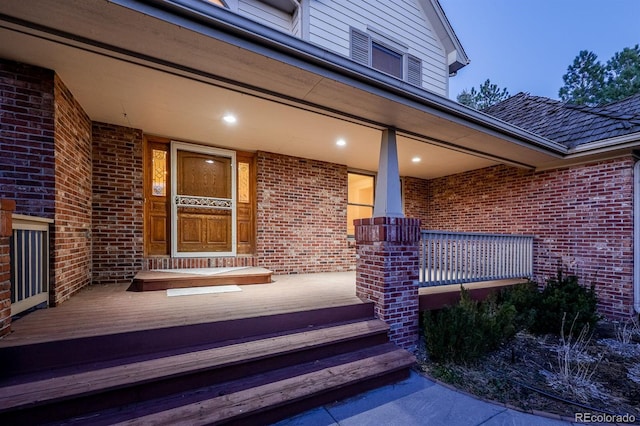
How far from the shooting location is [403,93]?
10.4ft

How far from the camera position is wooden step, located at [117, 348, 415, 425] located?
199cm

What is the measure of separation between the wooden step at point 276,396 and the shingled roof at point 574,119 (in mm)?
4841

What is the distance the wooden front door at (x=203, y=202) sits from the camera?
5.10 metres

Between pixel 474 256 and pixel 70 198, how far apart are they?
5.67m

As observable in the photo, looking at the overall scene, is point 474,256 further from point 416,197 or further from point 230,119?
point 230,119

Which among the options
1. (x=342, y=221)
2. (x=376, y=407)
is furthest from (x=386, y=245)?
(x=342, y=221)

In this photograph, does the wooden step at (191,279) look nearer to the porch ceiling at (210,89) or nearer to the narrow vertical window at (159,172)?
the narrow vertical window at (159,172)

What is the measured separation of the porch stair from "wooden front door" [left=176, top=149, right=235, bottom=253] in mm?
2847

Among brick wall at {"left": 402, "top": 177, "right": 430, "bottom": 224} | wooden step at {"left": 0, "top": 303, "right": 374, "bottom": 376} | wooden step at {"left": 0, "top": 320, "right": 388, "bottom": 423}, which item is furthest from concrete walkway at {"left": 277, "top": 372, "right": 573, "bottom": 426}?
brick wall at {"left": 402, "top": 177, "right": 430, "bottom": 224}

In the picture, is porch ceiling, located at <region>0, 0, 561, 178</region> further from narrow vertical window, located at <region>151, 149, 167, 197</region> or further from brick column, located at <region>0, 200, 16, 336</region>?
brick column, located at <region>0, 200, 16, 336</region>

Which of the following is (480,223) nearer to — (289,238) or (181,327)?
(289,238)

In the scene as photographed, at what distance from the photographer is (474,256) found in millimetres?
4668

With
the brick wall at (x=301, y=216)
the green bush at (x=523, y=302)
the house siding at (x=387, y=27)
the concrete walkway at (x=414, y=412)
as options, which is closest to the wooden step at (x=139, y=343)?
the concrete walkway at (x=414, y=412)

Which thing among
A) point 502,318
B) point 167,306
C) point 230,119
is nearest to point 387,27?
point 230,119
